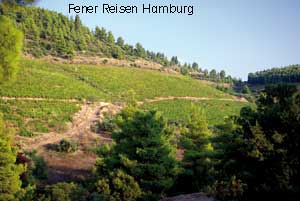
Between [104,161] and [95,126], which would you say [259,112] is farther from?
[95,126]

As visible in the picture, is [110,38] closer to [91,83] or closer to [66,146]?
[91,83]

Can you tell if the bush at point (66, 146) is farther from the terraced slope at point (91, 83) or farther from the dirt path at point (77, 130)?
the terraced slope at point (91, 83)

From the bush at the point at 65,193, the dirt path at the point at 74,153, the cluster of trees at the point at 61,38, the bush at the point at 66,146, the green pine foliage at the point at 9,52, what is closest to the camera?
the green pine foliage at the point at 9,52

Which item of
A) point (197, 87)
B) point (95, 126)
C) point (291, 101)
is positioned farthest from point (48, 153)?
point (197, 87)

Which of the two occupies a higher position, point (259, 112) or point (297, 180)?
point (259, 112)

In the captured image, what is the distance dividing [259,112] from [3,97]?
3756cm

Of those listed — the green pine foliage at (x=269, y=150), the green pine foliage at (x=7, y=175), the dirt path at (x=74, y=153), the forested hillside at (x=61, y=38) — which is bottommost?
the dirt path at (x=74, y=153)

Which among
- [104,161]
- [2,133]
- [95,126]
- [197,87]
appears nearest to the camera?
[2,133]

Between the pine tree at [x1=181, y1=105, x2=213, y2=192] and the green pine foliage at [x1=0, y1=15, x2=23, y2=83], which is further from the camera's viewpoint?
the pine tree at [x1=181, y1=105, x2=213, y2=192]

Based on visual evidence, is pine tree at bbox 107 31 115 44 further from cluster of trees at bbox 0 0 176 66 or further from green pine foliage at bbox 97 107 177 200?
green pine foliage at bbox 97 107 177 200

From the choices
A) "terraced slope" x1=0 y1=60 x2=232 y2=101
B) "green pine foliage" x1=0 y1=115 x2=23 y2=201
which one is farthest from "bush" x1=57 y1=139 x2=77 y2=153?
"terraced slope" x1=0 y1=60 x2=232 y2=101

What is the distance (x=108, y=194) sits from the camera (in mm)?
16531

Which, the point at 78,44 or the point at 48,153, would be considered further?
the point at 78,44

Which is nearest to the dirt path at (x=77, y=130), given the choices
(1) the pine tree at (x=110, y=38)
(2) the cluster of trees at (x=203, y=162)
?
(2) the cluster of trees at (x=203, y=162)
